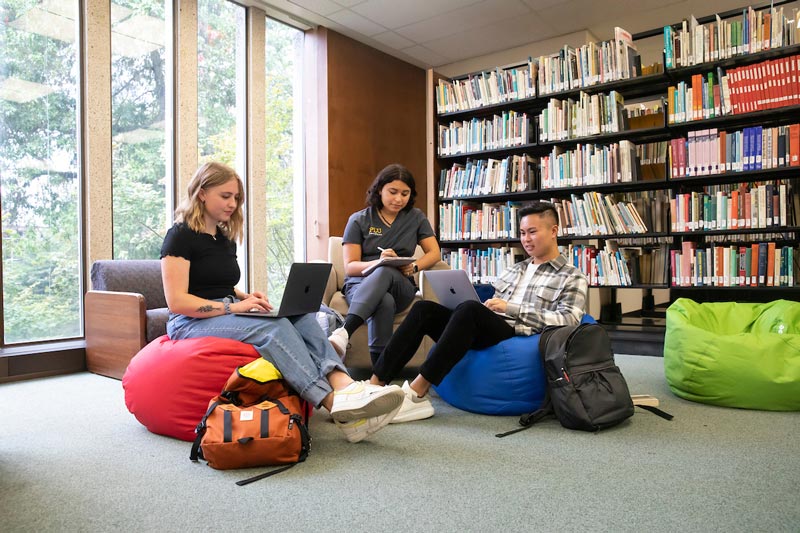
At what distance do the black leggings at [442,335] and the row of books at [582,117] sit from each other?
2.39 metres

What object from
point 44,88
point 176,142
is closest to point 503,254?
point 176,142

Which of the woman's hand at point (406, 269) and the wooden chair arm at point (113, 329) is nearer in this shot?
the woman's hand at point (406, 269)

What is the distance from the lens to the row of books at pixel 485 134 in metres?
4.64

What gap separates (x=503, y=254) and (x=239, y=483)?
11.1ft

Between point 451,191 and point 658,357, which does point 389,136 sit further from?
point 658,357

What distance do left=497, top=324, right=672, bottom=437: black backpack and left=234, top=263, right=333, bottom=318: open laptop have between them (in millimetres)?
878

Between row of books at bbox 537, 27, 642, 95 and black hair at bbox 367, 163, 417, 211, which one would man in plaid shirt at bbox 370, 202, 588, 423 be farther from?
row of books at bbox 537, 27, 642, 95

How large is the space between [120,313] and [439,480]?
254 cm

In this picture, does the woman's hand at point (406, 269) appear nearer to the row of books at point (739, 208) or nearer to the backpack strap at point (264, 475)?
the backpack strap at point (264, 475)

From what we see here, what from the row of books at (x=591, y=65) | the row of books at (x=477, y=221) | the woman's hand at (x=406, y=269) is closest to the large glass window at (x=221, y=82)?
the row of books at (x=477, y=221)

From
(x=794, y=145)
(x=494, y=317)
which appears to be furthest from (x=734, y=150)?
(x=494, y=317)

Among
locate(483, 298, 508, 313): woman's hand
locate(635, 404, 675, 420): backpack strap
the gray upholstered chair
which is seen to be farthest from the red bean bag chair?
locate(635, 404, 675, 420): backpack strap

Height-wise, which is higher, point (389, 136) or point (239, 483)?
point (389, 136)

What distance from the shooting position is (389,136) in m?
6.21
